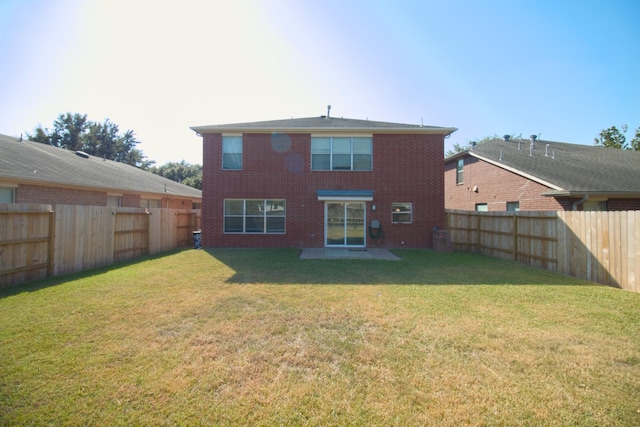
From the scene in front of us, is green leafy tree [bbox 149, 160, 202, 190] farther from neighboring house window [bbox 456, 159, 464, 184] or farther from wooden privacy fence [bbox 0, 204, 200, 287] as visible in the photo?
neighboring house window [bbox 456, 159, 464, 184]

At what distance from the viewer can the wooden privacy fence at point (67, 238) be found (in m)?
6.76

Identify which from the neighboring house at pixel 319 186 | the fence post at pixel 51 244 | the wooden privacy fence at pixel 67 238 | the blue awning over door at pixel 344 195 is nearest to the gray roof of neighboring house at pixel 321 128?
the neighboring house at pixel 319 186

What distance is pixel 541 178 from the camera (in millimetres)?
12516

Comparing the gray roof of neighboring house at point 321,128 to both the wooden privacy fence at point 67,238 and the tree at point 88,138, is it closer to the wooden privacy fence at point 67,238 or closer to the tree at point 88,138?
the wooden privacy fence at point 67,238

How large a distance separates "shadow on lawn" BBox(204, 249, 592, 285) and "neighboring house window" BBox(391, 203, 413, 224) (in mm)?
2534

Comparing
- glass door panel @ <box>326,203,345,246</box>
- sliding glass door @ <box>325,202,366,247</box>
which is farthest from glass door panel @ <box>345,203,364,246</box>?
glass door panel @ <box>326,203,345,246</box>

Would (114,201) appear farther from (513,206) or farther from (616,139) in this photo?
(616,139)

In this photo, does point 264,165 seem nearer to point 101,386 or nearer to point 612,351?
point 101,386

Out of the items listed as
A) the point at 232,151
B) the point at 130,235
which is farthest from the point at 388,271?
the point at 232,151

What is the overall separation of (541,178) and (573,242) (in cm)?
532

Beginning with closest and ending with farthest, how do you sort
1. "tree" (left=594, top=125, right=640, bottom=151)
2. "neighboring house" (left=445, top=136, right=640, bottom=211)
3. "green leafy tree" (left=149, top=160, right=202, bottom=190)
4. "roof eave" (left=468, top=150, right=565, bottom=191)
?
"neighboring house" (left=445, top=136, right=640, bottom=211), "roof eave" (left=468, top=150, right=565, bottom=191), "tree" (left=594, top=125, right=640, bottom=151), "green leafy tree" (left=149, top=160, right=202, bottom=190)

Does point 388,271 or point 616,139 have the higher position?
point 616,139

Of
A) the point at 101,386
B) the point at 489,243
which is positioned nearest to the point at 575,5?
the point at 489,243

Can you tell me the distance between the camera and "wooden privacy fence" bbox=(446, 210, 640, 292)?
6.91 m
